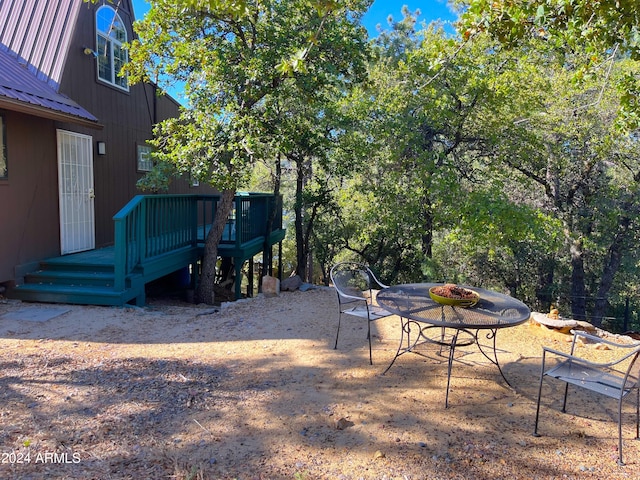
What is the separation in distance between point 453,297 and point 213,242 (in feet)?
18.2

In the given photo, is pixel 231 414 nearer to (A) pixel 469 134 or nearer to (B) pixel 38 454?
(B) pixel 38 454

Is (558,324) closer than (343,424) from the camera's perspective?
No

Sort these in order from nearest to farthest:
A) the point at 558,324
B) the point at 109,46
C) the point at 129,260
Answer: the point at 558,324 → the point at 129,260 → the point at 109,46

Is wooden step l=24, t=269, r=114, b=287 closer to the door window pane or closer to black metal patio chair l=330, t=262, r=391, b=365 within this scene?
the door window pane

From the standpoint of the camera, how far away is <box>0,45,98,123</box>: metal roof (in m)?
5.57

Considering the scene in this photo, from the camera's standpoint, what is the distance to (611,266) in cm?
1410

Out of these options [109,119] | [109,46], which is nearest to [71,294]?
[109,119]

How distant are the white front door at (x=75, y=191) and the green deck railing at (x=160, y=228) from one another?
1.58m

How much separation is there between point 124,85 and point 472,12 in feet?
25.7

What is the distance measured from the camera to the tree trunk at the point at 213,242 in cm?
800

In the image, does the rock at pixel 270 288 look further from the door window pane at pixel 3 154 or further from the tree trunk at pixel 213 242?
the door window pane at pixel 3 154

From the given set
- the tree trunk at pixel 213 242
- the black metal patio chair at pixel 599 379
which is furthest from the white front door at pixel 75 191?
the black metal patio chair at pixel 599 379

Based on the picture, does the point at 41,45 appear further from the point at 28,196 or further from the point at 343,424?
the point at 343,424

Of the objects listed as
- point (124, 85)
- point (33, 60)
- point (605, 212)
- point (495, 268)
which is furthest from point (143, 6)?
point (495, 268)
